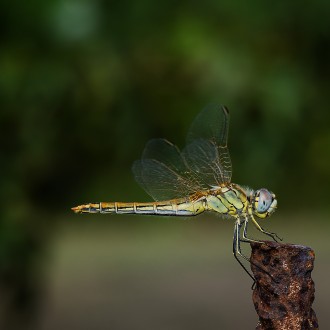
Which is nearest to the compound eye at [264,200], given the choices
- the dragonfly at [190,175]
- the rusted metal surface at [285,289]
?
the dragonfly at [190,175]

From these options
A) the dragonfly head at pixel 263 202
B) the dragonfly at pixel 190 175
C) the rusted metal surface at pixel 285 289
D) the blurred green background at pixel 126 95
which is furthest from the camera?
the blurred green background at pixel 126 95

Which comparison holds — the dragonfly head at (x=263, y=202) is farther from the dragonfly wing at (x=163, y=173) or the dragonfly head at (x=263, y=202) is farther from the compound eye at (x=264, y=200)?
the dragonfly wing at (x=163, y=173)

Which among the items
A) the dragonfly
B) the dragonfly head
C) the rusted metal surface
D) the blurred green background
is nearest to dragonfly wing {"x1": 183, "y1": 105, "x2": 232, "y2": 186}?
the dragonfly

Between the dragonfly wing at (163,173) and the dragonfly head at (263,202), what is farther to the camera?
the dragonfly wing at (163,173)

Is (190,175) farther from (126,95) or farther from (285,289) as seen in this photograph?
(285,289)

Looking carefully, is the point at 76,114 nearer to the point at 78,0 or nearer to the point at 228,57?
the point at 78,0

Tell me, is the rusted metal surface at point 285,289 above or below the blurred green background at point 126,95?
below

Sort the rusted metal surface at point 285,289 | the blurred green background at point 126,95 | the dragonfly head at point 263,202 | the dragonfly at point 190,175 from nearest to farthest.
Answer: the rusted metal surface at point 285,289 < the dragonfly head at point 263,202 < the dragonfly at point 190,175 < the blurred green background at point 126,95

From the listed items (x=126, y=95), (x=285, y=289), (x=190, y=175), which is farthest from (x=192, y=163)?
(x=285, y=289)
